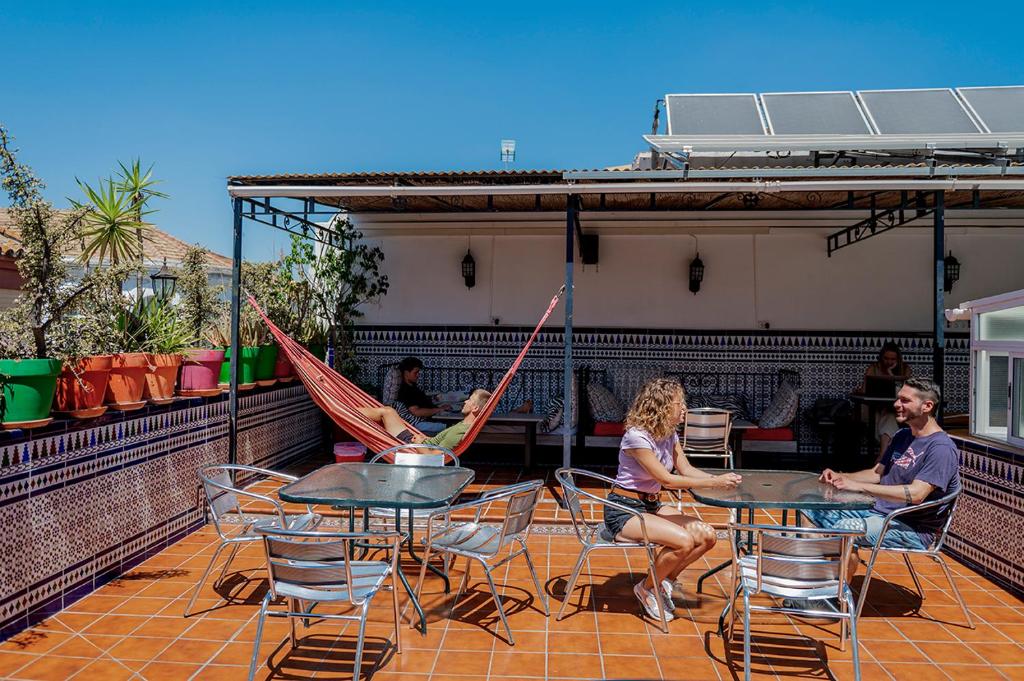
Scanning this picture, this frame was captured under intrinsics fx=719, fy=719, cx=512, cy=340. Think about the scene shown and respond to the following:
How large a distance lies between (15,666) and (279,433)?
3396 millimetres

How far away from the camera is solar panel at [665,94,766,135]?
19.2 ft

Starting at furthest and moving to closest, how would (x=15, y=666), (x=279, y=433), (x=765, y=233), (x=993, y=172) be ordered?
1. (x=765, y=233)
2. (x=279, y=433)
3. (x=993, y=172)
4. (x=15, y=666)

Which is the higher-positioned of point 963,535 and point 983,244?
point 983,244

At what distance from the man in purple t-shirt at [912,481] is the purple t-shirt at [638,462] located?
754mm

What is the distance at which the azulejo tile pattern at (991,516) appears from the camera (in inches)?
144

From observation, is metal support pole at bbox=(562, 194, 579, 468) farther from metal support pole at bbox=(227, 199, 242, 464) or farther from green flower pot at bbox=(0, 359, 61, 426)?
green flower pot at bbox=(0, 359, 61, 426)

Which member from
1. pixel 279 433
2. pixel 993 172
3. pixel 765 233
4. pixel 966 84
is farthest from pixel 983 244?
pixel 279 433

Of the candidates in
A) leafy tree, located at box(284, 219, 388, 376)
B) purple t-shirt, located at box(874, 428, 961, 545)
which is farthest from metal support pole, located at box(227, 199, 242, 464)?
purple t-shirt, located at box(874, 428, 961, 545)

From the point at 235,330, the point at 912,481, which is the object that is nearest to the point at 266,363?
the point at 235,330

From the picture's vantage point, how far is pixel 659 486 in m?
3.39

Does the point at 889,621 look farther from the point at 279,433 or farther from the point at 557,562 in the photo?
the point at 279,433

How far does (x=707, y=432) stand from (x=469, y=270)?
317 centimetres

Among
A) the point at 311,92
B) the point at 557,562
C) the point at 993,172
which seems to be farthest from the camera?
the point at 311,92

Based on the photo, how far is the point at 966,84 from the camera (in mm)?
6957
